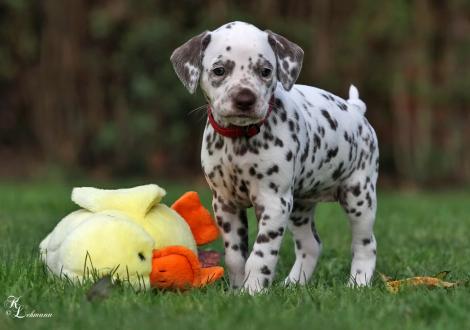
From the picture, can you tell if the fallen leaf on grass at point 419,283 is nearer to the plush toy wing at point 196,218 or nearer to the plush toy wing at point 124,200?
the plush toy wing at point 196,218

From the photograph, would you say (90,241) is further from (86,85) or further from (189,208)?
(86,85)

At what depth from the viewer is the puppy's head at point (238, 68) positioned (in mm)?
4262

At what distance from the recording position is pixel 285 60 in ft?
15.1

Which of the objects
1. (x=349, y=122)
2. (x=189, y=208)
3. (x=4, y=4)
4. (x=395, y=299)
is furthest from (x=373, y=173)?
(x=4, y=4)

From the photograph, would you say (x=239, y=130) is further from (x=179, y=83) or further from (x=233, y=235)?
(x=179, y=83)

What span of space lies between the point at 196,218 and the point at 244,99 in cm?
112

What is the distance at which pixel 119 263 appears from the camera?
420 centimetres

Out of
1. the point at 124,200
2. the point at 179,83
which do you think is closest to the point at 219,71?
the point at 124,200

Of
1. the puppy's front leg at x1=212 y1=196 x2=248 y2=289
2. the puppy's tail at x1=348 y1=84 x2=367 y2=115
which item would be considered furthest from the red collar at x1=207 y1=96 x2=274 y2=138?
the puppy's tail at x1=348 y1=84 x2=367 y2=115

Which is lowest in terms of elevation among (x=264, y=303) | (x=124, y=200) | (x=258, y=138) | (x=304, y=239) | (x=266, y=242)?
(x=304, y=239)

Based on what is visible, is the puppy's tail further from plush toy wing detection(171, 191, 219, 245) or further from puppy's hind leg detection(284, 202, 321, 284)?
plush toy wing detection(171, 191, 219, 245)

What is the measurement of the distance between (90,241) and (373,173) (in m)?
1.98

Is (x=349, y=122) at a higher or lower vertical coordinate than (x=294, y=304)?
higher

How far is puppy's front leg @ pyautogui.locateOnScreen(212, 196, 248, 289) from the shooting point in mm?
4793
